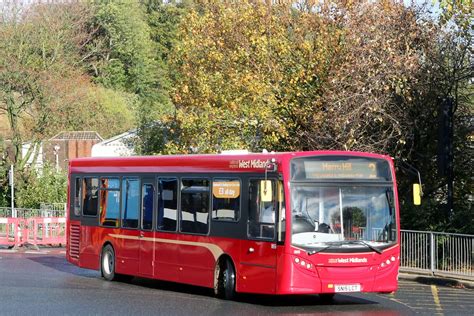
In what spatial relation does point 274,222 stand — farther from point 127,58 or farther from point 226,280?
point 127,58

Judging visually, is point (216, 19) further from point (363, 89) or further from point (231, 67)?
point (363, 89)

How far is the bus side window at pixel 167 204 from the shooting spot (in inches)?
768

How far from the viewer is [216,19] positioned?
125ft

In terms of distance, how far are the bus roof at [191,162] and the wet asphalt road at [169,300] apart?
2.45m

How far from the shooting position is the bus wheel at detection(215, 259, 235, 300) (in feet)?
57.9

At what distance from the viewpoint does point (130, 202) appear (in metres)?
21.1

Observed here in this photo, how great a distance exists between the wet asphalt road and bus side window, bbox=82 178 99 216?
61.7 inches

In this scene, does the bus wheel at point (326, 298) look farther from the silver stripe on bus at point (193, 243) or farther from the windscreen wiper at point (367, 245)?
the silver stripe on bus at point (193, 243)

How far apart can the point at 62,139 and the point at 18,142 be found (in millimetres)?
22862

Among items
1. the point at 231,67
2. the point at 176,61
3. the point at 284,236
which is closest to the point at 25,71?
the point at 176,61

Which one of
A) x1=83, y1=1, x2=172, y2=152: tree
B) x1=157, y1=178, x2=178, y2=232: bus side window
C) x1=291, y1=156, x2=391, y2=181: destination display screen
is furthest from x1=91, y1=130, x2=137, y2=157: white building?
x1=291, y1=156, x2=391, y2=181: destination display screen

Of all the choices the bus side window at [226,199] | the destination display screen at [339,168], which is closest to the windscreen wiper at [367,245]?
the destination display screen at [339,168]

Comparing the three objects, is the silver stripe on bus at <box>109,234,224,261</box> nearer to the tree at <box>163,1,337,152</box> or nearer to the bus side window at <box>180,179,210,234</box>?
the bus side window at <box>180,179,210,234</box>

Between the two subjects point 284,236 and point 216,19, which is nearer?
point 284,236
